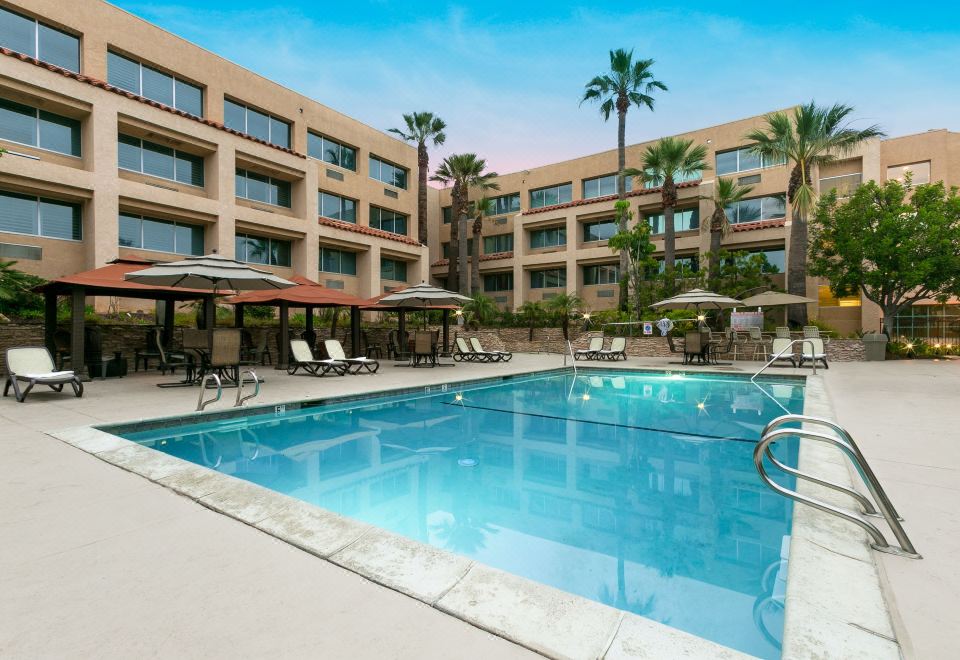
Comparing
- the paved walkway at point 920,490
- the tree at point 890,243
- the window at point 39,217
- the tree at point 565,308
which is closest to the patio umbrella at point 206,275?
the window at point 39,217

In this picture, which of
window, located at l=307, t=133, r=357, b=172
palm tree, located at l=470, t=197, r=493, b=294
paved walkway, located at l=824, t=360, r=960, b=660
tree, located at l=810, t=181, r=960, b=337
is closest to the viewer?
paved walkway, located at l=824, t=360, r=960, b=660

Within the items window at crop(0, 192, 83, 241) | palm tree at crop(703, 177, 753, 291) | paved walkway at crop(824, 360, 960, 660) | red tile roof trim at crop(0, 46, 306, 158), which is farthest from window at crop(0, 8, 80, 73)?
palm tree at crop(703, 177, 753, 291)

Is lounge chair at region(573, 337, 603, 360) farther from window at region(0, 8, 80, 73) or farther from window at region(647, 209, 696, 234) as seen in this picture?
window at region(0, 8, 80, 73)

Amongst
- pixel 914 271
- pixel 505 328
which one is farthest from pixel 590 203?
pixel 914 271

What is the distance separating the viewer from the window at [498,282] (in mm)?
32906

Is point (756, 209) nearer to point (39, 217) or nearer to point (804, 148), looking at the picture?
point (804, 148)

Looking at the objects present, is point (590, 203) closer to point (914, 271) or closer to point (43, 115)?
point (914, 271)

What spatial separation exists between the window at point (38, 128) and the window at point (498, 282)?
2282cm

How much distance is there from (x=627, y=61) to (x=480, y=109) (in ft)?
28.4

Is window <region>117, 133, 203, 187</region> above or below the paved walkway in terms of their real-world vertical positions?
above

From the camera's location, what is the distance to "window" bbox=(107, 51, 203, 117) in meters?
17.2

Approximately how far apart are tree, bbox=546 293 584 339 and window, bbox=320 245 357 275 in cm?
1070

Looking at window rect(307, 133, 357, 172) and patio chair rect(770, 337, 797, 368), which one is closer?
patio chair rect(770, 337, 797, 368)

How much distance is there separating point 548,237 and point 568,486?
1091 inches
